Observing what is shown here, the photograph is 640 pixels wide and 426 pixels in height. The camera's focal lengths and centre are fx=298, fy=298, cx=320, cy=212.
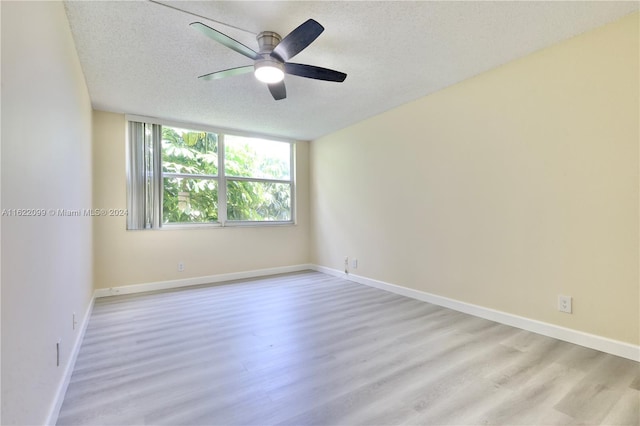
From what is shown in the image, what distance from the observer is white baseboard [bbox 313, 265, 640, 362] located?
2.14 metres

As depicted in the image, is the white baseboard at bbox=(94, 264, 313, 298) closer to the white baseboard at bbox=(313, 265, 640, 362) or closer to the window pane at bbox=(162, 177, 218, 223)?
the window pane at bbox=(162, 177, 218, 223)

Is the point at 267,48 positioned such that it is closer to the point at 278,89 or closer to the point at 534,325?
the point at 278,89

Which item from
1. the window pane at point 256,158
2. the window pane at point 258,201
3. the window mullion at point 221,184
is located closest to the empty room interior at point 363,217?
the window mullion at point 221,184

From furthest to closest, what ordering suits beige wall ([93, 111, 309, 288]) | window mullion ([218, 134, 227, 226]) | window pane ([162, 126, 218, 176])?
window mullion ([218, 134, 227, 226])
window pane ([162, 126, 218, 176])
beige wall ([93, 111, 309, 288])

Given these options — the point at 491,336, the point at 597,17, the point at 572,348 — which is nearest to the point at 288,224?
the point at 491,336

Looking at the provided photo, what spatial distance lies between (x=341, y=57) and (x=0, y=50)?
86.6 inches

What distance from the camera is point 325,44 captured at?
7.89ft

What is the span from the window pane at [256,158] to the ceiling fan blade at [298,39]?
2.84m

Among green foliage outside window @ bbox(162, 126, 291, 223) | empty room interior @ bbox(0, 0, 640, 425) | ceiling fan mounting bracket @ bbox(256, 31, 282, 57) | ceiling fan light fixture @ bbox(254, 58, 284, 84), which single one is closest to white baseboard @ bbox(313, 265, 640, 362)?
empty room interior @ bbox(0, 0, 640, 425)

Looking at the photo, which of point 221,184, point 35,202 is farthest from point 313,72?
point 221,184

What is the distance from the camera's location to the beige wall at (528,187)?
215 centimetres

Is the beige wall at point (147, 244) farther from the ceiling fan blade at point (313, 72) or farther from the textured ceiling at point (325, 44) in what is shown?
the ceiling fan blade at point (313, 72)

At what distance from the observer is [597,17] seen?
82.7 inches

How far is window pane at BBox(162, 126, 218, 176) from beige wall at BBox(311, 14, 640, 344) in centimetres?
252
